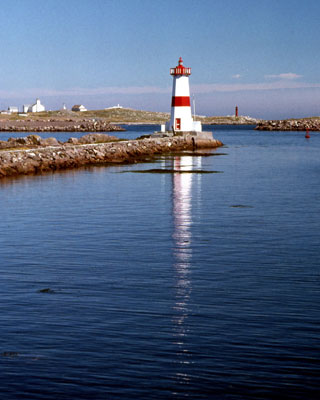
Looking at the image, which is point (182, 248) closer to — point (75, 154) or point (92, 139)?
point (75, 154)

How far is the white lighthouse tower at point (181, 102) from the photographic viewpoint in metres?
58.6

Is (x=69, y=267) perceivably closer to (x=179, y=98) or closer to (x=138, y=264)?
(x=138, y=264)

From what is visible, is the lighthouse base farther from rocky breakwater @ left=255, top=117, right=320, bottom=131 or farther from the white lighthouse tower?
rocky breakwater @ left=255, top=117, right=320, bottom=131

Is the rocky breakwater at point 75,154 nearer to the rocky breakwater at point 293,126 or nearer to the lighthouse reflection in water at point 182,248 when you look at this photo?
the lighthouse reflection in water at point 182,248

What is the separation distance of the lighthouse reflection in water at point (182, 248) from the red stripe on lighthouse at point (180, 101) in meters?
25.3

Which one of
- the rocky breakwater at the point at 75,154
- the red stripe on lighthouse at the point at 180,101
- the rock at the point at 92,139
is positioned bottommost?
the rocky breakwater at the point at 75,154

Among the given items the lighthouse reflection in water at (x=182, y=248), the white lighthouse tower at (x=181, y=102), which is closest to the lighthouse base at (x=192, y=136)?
the white lighthouse tower at (x=181, y=102)

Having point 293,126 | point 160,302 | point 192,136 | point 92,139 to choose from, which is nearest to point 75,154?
point 92,139

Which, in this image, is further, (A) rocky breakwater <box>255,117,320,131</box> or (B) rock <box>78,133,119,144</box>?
(A) rocky breakwater <box>255,117,320,131</box>

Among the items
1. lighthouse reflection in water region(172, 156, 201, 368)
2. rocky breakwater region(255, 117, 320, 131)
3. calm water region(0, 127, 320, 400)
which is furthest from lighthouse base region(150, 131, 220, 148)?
rocky breakwater region(255, 117, 320, 131)

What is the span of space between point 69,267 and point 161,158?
124 feet

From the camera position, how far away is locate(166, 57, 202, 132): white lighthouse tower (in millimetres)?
58625

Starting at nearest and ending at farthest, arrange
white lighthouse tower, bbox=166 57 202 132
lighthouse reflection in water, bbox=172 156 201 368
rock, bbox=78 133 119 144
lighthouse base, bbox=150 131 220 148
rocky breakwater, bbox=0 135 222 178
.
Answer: lighthouse reflection in water, bbox=172 156 201 368 < rocky breakwater, bbox=0 135 222 178 < rock, bbox=78 133 119 144 < white lighthouse tower, bbox=166 57 202 132 < lighthouse base, bbox=150 131 220 148

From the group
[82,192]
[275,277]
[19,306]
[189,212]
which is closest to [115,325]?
[19,306]
